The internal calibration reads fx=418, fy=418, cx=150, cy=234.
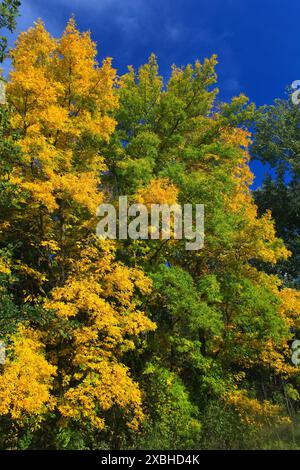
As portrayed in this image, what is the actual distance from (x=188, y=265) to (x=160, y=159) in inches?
229

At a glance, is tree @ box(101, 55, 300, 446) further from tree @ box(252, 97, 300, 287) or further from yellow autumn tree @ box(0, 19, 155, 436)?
tree @ box(252, 97, 300, 287)

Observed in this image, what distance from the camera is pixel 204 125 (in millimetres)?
23172

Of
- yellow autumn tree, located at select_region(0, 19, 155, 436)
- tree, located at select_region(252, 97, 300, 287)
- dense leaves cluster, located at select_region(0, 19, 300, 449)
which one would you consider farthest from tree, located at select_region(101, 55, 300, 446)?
tree, located at select_region(252, 97, 300, 287)

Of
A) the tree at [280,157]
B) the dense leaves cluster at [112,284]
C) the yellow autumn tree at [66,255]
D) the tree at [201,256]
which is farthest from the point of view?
the tree at [280,157]

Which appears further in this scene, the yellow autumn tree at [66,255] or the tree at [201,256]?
the tree at [201,256]

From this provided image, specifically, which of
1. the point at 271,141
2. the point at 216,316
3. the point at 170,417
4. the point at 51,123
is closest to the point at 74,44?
the point at 51,123

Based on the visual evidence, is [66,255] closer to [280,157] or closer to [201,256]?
[201,256]

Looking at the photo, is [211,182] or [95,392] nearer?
[95,392]

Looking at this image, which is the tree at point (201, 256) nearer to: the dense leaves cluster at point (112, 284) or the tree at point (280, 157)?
the dense leaves cluster at point (112, 284)

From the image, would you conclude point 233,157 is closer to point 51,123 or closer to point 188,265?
point 188,265

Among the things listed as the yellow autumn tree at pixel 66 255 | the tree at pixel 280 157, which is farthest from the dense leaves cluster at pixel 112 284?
the tree at pixel 280 157

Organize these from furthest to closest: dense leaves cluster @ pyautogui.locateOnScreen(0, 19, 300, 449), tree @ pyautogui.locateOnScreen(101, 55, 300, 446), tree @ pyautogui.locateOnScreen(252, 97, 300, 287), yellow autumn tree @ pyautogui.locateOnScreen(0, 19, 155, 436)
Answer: tree @ pyautogui.locateOnScreen(252, 97, 300, 287), tree @ pyautogui.locateOnScreen(101, 55, 300, 446), dense leaves cluster @ pyautogui.locateOnScreen(0, 19, 300, 449), yellow autumn tree @ pyautogui.locateOnScreen(0, 19, 155, 436)

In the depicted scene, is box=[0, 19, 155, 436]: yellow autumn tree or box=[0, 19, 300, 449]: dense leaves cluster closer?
box=[0, 19, 155, 436]: yellow autumn tree

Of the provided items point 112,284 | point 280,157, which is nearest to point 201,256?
point 112,284
